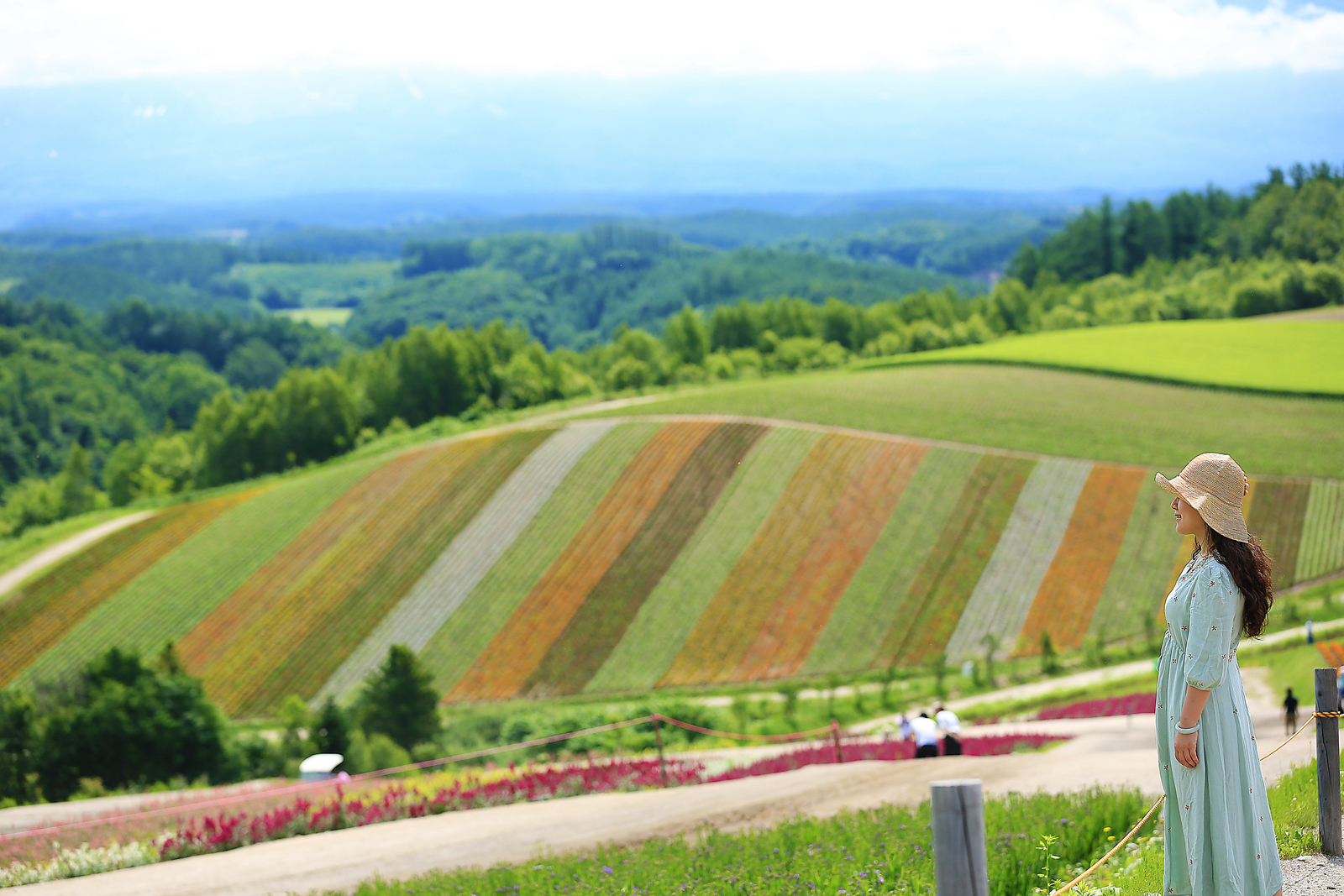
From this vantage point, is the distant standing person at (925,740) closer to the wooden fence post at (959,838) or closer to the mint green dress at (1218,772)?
the mint green dress at (1218,772)

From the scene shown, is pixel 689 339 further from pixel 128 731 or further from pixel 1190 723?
pixel 1190 723

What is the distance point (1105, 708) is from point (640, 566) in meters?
20.7

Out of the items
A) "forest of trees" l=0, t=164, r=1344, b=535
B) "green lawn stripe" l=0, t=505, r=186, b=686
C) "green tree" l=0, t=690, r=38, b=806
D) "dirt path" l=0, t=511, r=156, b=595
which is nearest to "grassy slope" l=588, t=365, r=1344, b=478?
"green lawn stripe" l=0, t=505, r=186, b=686

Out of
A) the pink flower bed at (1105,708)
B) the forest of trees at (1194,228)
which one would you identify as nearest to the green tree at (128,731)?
the pink flower bed at (1105,708)

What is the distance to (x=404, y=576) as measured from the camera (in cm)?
4309

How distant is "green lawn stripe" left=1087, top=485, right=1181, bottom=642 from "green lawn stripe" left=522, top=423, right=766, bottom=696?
634 inches

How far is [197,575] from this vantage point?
45.8 m

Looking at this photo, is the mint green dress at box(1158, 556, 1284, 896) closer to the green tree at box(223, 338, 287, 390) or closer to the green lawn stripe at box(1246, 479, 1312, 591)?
the green lawn stripe at box(1246, 479, 1312, 591)

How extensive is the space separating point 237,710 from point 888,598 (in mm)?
23632

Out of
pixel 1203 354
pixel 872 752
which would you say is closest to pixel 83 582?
pixel 872 752

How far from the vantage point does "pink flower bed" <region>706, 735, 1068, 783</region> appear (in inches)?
720

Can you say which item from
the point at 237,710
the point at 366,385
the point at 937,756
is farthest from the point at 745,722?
the point at 366,385

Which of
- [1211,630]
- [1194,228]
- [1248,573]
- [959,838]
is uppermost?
[1194,228]

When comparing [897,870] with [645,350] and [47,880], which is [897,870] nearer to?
[47,880]
